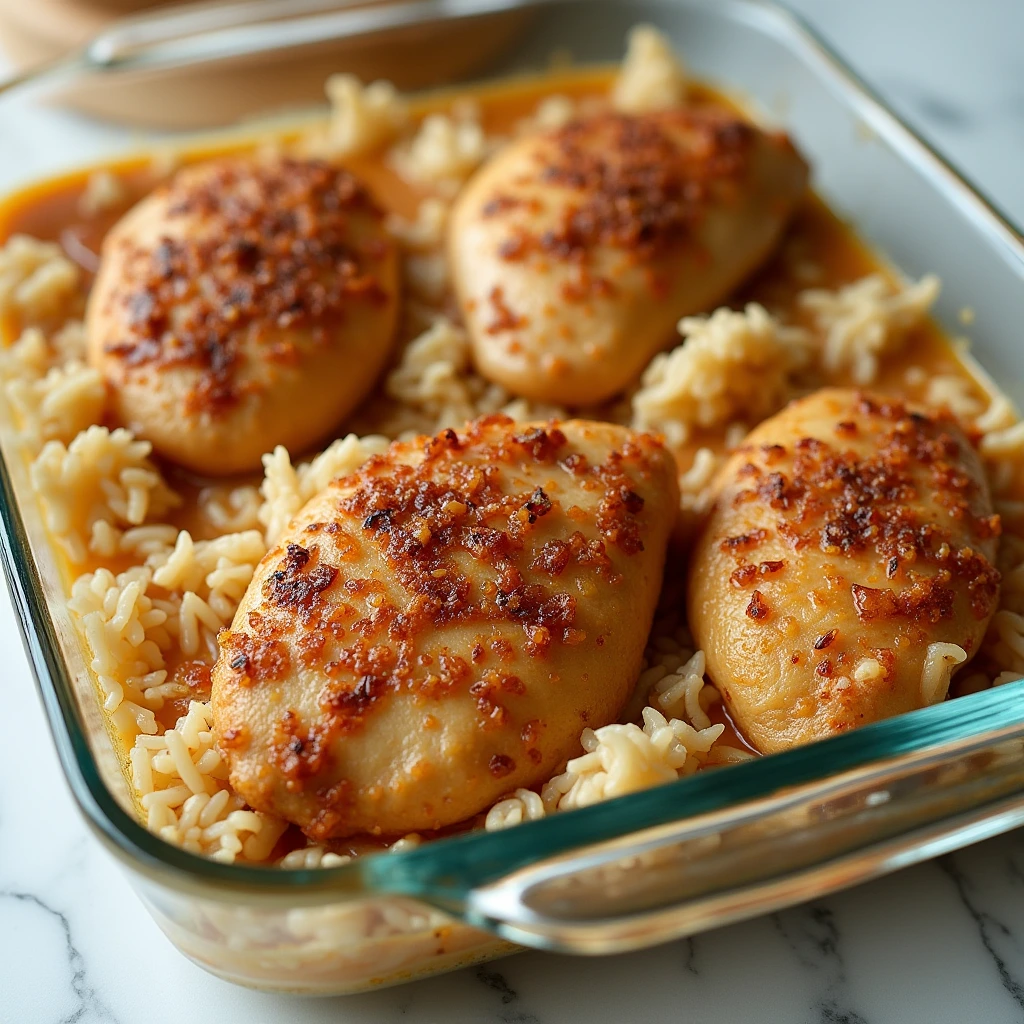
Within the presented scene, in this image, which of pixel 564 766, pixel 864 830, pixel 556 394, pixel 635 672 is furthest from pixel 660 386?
pixel 864 830

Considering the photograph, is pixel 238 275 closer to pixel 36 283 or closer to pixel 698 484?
pixel 36 283

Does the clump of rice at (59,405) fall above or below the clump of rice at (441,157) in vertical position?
below

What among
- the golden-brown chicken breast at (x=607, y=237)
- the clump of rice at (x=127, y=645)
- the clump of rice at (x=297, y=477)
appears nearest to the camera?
the clump of rice at (x=127, y=645)

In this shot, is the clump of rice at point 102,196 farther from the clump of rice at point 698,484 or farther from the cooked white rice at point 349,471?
the clump of rice at point 698,484

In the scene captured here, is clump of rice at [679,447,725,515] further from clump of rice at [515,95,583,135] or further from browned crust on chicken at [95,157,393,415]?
clump of rice at [515,95,583,135]

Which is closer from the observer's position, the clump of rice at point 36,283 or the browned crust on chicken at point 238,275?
the browned crust on chicken at point 238,275

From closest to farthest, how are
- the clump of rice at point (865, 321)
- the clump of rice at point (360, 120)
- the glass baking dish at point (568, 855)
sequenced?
the glass baking dish at point (568, 855) < the clump of rice at point (865, 321) < the clump of rice at point (360, 120)

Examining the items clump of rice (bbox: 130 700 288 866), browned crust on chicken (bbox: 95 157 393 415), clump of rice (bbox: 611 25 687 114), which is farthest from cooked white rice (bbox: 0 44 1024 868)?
clump of rice (bbox: 611 25 687 114)

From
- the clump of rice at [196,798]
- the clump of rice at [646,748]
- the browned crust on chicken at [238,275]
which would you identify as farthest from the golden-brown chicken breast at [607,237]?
the clump of rice at [196,798]

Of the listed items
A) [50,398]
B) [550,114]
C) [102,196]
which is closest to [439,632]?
[50,398]
